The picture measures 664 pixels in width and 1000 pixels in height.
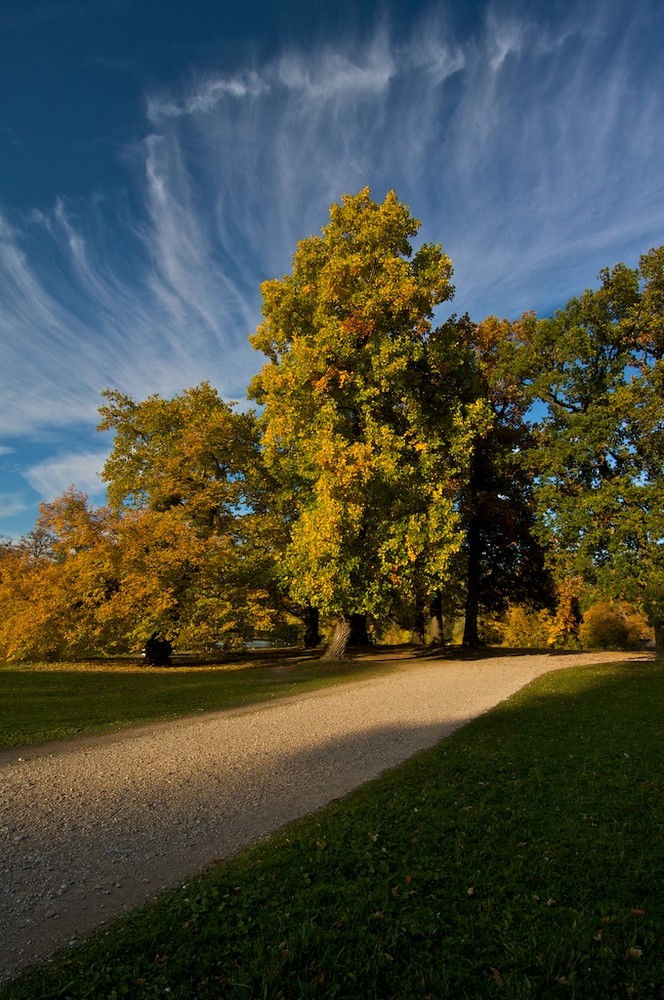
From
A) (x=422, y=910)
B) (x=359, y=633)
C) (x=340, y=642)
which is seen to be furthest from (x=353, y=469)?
(x=359, y=633)

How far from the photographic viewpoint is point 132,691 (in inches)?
593

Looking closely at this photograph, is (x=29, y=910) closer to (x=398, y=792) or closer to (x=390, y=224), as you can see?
(x=398, y=792)

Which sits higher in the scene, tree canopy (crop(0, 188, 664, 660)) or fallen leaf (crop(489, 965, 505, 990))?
tree canopy (crop(0, 188, 664, 660))

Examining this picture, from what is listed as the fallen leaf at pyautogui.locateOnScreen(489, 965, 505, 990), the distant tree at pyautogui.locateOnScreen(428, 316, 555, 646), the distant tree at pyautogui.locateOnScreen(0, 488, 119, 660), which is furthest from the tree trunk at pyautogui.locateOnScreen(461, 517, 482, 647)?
the fallen leaf at pyautogui.locateOnScreen(489, 965, 505, 990)

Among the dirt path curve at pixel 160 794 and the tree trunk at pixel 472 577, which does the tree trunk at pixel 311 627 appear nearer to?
the tree trunk at pixel 472 577

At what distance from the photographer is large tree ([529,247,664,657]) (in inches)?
774

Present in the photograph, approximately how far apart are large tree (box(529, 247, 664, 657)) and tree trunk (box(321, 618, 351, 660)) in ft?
31.0

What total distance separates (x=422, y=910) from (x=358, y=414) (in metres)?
18.6

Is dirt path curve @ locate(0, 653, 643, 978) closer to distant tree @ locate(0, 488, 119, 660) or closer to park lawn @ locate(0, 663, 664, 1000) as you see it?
park lawn @ locate(0, 663, 664, 1000)

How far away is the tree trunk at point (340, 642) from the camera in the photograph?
73.3 ft

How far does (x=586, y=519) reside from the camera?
20531 mm

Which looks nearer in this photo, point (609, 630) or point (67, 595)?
point (67, 595)

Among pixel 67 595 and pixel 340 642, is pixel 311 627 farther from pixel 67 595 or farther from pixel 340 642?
pixel 67 595

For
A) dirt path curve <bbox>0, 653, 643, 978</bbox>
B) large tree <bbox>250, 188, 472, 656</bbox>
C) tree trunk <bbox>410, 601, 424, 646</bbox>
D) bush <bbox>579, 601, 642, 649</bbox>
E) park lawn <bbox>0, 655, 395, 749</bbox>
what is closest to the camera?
dirt path curve <bbox>0, 653, 643, 978</bbox>
